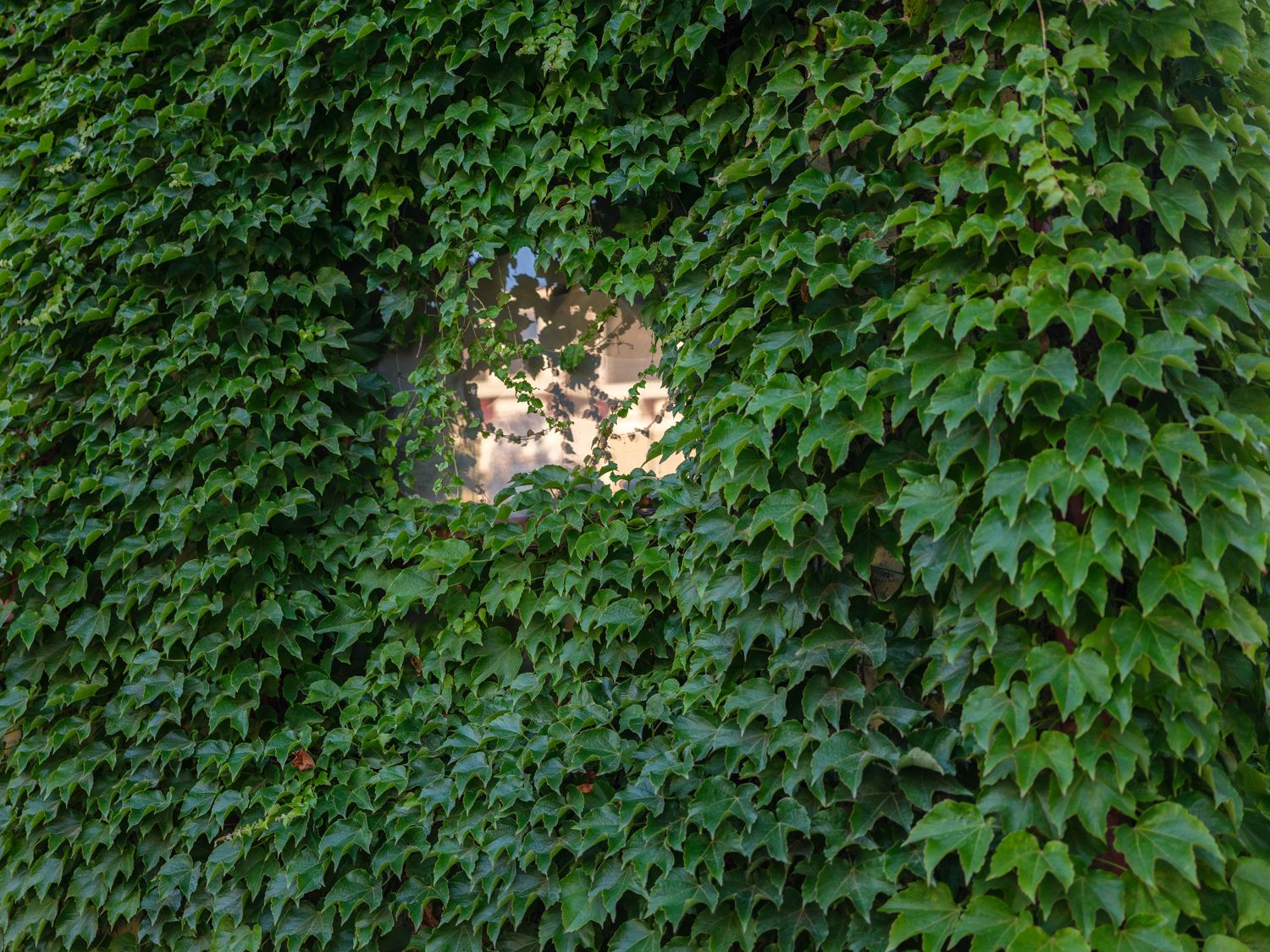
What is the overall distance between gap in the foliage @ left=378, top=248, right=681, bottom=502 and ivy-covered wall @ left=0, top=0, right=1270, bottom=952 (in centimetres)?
15

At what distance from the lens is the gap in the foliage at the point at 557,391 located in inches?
131

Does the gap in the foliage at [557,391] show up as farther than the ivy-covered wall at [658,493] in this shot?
Yes

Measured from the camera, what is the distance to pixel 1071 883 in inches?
Answer: 81.7

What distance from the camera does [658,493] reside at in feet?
9.95

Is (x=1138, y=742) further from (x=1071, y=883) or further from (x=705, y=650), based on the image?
(x=705, y=650)

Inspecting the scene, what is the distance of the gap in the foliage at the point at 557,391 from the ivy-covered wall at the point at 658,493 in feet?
0.49

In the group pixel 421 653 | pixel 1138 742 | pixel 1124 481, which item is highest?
pixel 1124 481

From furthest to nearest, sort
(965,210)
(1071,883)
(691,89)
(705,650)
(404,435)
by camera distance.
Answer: (404,435), (691,89), (705,650), (965,210), (1071,883)

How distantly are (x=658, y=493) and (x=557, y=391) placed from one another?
647mm

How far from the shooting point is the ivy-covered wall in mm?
2152

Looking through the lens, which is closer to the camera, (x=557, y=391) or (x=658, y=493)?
(x=658, y=493)

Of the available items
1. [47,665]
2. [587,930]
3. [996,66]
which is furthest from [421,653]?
[996,66]

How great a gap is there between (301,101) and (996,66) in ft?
7.44

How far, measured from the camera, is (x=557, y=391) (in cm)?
347
